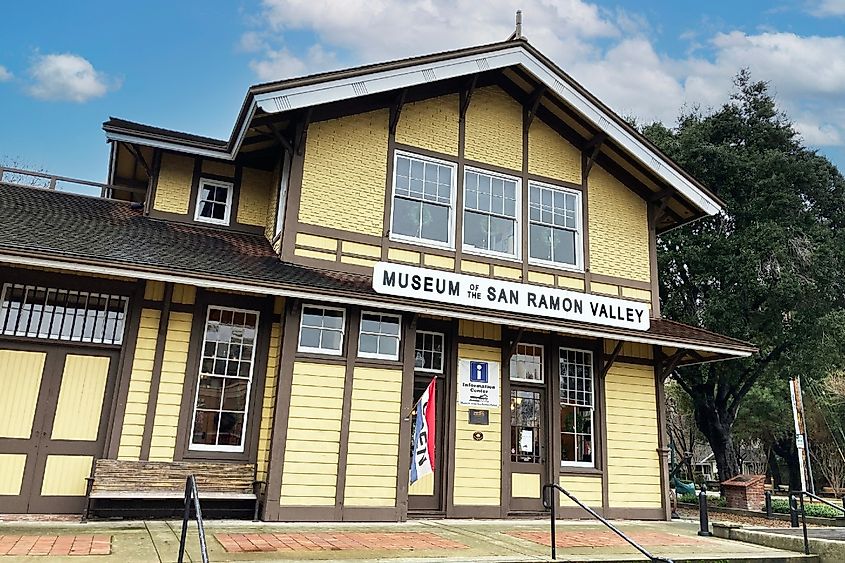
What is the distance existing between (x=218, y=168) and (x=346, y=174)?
249 cm

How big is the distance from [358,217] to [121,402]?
4.40 meters

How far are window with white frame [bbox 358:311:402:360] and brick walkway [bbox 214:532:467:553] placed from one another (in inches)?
104

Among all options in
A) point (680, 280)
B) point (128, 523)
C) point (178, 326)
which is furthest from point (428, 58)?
point (680, 280)

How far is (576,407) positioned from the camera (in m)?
11.8

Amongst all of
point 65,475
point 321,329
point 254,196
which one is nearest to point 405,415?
point 321,329

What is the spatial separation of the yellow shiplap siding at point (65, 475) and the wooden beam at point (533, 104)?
9085 mm

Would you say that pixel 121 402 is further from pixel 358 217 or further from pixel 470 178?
pixel 470 178

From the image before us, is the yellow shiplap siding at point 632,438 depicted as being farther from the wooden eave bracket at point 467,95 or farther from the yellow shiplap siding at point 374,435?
the wooden eave bracket at point 467,95

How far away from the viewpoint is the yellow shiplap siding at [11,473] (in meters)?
8.48

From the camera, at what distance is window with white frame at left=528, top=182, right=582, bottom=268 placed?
12.2m

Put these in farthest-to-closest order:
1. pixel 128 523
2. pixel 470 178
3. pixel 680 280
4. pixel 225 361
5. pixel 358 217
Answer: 1. pixel 680 280
2. pixel 470 178
3. pixel 358 217
4. pixel 225 361
5. pixel 128 523

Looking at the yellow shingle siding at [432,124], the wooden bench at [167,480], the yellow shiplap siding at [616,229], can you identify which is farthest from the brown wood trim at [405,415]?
the yellow shiplap siding at [616,229]

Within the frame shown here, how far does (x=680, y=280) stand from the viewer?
65.7ft

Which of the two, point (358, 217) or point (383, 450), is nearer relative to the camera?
point (383, 450)
